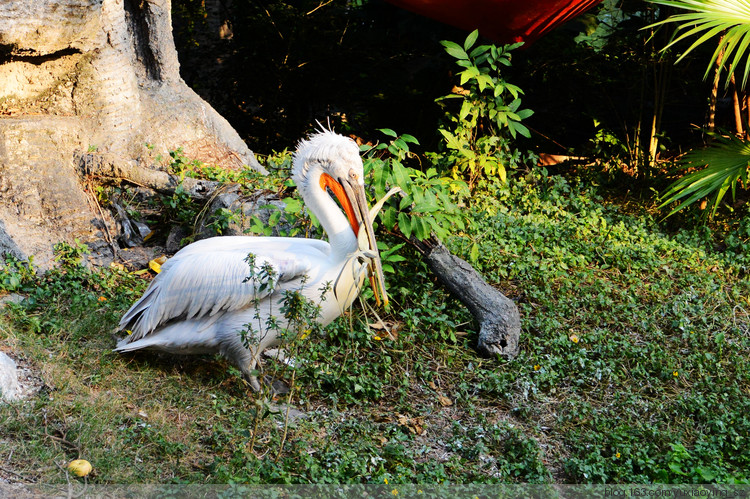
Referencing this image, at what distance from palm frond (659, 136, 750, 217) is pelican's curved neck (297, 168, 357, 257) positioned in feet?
8.94

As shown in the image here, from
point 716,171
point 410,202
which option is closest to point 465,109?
point 410,202

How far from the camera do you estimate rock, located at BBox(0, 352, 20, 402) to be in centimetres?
332

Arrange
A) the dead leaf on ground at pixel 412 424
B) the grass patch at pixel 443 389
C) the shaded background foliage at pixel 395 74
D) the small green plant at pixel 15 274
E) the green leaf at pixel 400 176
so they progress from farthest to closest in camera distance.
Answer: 1. the shaded background foliage at pixel 395 74
2. the green leaf at pixel 400 176
3. the small green plant at pixel 15 274
4. the dead leaf on ground at pixel 412 424
5. the grass patch at pixel 443 389

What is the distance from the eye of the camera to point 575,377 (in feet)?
14.0

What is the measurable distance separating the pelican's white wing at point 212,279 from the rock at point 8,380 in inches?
26.1

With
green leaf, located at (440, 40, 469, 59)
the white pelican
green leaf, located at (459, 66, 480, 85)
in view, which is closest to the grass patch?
the white pelican

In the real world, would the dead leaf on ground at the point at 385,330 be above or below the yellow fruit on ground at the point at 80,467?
below

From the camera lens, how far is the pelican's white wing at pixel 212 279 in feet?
12.4

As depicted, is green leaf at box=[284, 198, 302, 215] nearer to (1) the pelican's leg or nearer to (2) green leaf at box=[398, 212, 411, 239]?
(2) green leaf at box=[398, 212, 411, 239]

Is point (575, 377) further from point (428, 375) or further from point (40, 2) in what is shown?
point (40, 2)

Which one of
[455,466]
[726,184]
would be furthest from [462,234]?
[455,466]

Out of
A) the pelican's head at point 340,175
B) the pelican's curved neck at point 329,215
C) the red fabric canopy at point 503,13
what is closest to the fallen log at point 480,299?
the pelican's head at point 340,175

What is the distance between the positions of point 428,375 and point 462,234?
1.59 m

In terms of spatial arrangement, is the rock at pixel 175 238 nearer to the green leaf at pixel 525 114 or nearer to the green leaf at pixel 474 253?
the green leaf at pixel 474 253
